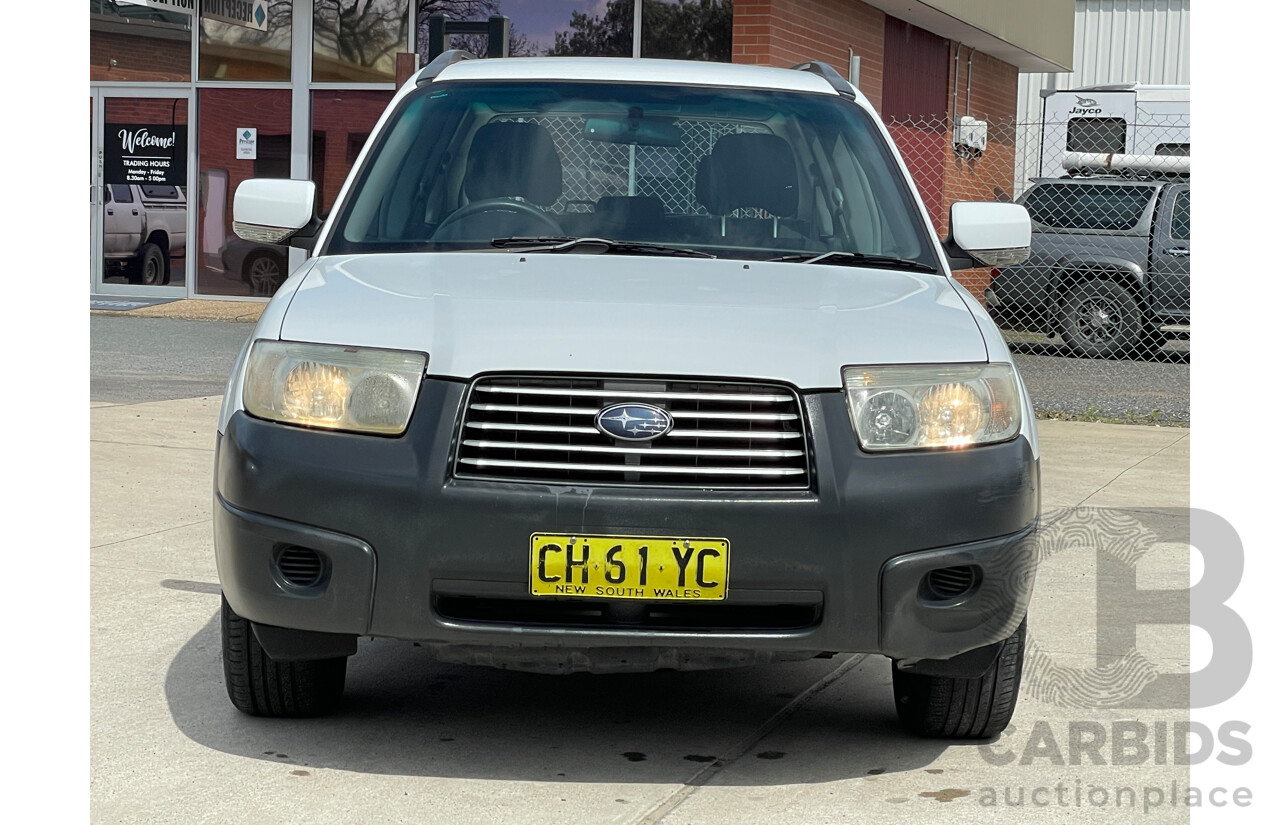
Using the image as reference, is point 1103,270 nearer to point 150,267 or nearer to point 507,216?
point 150,267

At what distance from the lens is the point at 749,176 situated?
15.3 ft

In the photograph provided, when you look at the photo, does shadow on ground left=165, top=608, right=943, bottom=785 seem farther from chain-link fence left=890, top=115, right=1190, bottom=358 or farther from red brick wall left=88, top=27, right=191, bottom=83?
red brick wall left=88, top=27, right=191, bottom=83

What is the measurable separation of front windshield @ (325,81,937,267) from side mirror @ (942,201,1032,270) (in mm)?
251

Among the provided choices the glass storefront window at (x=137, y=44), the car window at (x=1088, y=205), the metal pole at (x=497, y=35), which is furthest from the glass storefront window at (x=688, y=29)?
the glass storefront window at (x=137, y=44)

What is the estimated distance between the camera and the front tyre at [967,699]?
389cm

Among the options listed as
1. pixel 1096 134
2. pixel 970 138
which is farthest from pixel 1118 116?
pixel 970 138

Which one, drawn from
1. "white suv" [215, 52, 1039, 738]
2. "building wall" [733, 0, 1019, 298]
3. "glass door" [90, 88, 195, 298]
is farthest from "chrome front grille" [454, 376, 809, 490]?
"glass door" [90, 88, 195, 298]

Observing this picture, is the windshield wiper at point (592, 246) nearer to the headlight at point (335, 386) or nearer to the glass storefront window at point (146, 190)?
the headlight at point (335, 386)

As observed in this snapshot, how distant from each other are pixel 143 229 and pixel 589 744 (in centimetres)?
1596

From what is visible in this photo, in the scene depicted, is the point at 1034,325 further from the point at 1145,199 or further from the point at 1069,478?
the point at 1069,478

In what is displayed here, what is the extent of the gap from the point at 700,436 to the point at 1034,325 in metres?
13.0

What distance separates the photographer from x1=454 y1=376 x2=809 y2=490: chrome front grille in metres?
3.38

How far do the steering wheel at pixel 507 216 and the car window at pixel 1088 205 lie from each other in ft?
38.0
